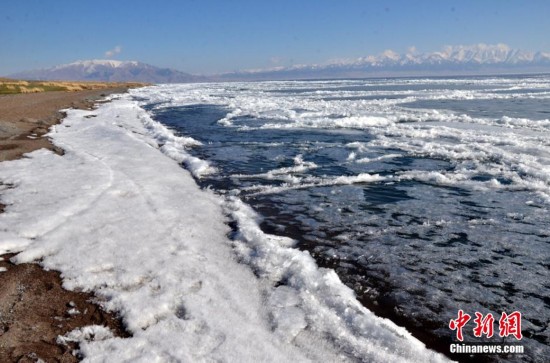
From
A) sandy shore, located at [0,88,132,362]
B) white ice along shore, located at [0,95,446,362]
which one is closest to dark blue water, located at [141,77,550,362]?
white ice along shore, located at [0,95,446,362]

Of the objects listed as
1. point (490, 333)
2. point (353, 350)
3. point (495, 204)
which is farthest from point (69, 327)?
point (495, 204)

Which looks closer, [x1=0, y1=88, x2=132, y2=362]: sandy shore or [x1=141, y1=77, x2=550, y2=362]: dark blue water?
[x1=0, y1=88, x2=132, y2=362]: sandy shore

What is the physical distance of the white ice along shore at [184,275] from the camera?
163 inches

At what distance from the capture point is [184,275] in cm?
560

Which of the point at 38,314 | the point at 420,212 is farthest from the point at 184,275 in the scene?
the point at 420,212

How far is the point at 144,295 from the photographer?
16.7ft

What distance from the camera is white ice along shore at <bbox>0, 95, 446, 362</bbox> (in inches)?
163

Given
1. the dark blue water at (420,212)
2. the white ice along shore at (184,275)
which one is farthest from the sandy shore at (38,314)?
the dark blue water at (420,212)

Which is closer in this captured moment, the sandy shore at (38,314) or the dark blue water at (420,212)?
the sandy shore at (38,314)

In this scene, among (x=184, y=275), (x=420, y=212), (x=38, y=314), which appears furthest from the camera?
(x=420, y=212)

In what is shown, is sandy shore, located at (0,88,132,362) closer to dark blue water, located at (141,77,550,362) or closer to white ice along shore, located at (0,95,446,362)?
white ice along shore, located at (0,95,446,362)

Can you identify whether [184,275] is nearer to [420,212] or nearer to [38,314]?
[38,314]

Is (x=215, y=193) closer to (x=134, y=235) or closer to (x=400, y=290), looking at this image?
(x=134, y=235)

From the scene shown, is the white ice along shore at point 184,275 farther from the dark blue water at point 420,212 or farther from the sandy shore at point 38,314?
the dark blue water at point 420,212
